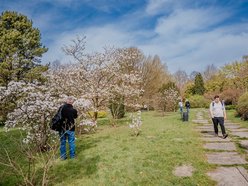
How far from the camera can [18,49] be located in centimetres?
2486

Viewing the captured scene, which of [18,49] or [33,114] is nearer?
[33,114]

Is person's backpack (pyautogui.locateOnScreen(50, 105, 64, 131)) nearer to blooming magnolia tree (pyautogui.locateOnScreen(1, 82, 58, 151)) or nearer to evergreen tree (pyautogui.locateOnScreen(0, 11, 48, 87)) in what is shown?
blooming magnolia tree (pyautogui.locateOnScreen(1, 82, 58, 151))

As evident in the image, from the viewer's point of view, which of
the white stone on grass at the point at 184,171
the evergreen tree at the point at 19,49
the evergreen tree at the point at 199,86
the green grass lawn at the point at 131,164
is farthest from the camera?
the evergreen tree at the point at 199,86

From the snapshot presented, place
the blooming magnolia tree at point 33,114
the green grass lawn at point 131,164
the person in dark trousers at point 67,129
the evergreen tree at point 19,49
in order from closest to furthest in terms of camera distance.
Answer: the green grass lawn at point 131,164
the person in dark trousers at point 67,129
the blooming magnolia tree at point 33,114
the evergreen tree at point 19,49

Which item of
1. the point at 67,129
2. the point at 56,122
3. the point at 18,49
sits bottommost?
the point at 67,129

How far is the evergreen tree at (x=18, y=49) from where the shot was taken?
921 inches

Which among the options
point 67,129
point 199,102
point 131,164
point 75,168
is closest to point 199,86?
point 199,102

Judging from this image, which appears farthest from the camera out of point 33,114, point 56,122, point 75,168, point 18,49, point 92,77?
point 18,49

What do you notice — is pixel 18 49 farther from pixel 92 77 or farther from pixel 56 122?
pixel 56 122

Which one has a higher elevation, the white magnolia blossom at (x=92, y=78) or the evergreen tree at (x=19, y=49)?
the evergreen tree at (x=19, y=49)

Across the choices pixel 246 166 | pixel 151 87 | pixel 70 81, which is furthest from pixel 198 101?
pixel 246 166

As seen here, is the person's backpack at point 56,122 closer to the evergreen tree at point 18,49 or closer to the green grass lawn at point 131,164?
the green grass lawn at point 131,164

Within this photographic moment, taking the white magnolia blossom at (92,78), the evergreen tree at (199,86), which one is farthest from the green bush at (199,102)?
the white magnolia blossom at (92,78)

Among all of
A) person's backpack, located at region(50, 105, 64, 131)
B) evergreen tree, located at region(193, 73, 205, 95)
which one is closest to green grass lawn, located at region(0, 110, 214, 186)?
person's backpack, located at region(50, 105, 64, 131)
